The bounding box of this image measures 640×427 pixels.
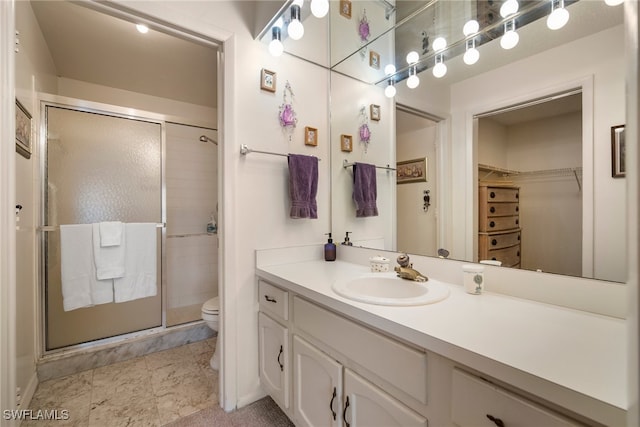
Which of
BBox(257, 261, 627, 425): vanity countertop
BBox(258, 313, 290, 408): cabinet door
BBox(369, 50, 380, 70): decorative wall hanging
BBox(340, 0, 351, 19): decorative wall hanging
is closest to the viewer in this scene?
BBox(257, 261, 627, 425): vanity countertop

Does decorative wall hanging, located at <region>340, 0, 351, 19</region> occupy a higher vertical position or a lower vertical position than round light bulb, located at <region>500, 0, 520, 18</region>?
higher

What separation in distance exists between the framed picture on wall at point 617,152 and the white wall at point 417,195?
61 centimetres

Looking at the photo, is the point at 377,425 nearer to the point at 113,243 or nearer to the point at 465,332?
the point at 465,332

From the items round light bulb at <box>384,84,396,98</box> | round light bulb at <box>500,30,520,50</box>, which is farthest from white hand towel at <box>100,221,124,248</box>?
round light bulb at <box>500,30,520,50</box>

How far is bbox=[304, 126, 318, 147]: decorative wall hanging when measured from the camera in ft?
5.66

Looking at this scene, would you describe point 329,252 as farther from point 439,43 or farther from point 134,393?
point 134,393

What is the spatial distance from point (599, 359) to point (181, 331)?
260 cm

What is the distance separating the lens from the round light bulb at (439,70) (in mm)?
1346

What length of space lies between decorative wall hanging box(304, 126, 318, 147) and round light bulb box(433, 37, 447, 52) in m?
0.79

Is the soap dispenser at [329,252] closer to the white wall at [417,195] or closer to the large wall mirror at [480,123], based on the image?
the large wall mirror at [480,123]

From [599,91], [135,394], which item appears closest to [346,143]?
[599,91]

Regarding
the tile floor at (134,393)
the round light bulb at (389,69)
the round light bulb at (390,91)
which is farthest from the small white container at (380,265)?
the tile floor at (134,393)

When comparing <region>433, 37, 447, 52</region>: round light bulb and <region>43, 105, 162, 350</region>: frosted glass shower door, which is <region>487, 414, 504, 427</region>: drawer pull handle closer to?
<region>433, 37, 447, 52</region>: round light bulb

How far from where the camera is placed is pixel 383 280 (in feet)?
4.20
